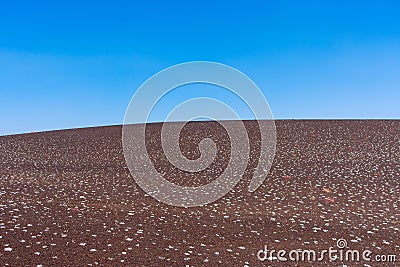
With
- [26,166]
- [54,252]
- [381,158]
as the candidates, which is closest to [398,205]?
[381,158]

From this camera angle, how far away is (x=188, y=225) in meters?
11.9

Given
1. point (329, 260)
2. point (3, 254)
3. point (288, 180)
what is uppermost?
point (288, 180)

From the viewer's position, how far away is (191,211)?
1370 centimetres

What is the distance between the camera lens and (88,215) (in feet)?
41.2

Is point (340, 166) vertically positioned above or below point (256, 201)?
above

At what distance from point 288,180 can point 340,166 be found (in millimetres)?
4891

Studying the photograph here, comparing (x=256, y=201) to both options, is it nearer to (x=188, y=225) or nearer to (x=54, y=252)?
(x=188, y=225)

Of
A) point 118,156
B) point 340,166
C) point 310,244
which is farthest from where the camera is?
point 118,156

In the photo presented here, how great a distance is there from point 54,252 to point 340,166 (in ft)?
56.1

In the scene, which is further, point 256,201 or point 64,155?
point 64,155

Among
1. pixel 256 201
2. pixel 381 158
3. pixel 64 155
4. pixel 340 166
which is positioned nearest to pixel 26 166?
pixel 64 155

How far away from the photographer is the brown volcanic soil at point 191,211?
9539 millimetres

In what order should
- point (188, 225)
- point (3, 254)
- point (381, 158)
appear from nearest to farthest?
1. point (3, 254)
2. point (188, 225)
3. point (381, 158)

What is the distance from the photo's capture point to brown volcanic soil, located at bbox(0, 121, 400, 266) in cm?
954
